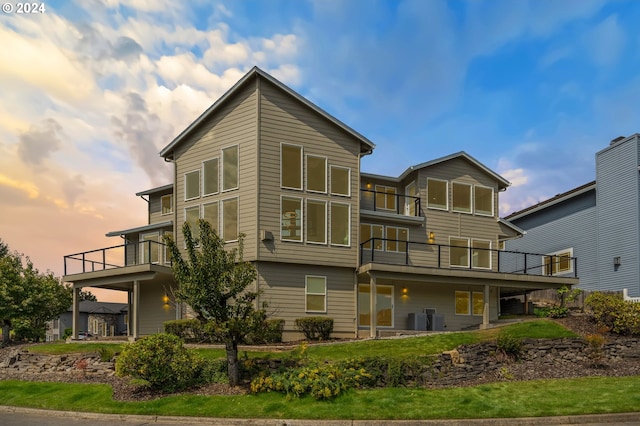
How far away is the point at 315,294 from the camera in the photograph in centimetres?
2292

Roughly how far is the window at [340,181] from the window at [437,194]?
17.2ft

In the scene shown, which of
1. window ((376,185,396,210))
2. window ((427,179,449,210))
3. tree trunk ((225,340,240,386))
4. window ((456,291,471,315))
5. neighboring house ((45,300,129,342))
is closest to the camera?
tree trunk ((225,340,240,386))

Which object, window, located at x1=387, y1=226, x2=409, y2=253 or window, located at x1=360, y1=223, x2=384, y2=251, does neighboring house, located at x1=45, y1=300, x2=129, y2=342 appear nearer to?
window, located at x1=360, y1=223, x2=384, y2=251

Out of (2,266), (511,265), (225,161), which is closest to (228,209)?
(225,161)

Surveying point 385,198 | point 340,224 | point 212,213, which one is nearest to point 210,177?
point 212,213

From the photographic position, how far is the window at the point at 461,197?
1106 inches

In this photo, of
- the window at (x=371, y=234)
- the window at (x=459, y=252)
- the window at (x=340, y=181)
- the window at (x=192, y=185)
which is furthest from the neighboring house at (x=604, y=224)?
the window at (x=192, y=185)

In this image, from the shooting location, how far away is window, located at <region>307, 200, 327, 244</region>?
76.3 feet

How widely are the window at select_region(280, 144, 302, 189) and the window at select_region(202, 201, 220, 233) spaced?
10.9 feet

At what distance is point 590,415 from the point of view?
41.6 feet

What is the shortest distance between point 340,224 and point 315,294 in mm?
3399

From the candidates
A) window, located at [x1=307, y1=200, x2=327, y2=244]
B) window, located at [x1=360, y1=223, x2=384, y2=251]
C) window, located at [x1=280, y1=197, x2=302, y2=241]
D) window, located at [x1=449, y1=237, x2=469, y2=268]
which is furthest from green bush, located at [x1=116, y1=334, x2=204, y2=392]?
window, located at [x1=449, y1=237, x2=469, y2=268]

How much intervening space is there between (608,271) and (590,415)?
19.9 m

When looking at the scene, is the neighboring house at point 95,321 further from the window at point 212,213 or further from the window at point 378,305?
the window at point 378,305
